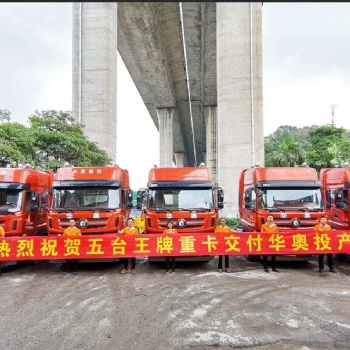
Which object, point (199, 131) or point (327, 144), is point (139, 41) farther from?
point (199, 131)

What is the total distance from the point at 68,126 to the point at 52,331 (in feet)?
54.8

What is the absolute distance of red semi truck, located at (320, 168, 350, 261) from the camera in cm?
1206

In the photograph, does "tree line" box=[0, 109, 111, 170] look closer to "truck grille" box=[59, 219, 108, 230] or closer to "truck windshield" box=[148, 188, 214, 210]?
"truck grille" box=[59, 219, 108, 230]

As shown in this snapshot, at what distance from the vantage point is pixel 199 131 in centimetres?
8425

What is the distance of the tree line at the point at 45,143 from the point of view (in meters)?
16.6

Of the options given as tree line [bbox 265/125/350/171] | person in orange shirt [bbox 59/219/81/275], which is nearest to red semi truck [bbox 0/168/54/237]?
person in orange shirt [bbox 59/219/81/275]

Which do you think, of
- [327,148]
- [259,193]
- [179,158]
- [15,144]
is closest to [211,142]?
[327,148]

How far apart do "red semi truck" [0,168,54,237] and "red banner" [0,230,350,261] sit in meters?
0.98

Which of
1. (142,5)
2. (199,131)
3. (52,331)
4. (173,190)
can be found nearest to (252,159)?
(173,190)

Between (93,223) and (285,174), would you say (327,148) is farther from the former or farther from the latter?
(93,223)

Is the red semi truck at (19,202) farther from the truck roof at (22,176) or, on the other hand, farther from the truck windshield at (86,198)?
the truck windshield at (86,198)

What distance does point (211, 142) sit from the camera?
56.2 meters

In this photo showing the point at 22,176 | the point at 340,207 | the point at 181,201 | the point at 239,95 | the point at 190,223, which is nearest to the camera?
the point at 190,223

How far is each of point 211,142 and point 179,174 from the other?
44.9 meters
